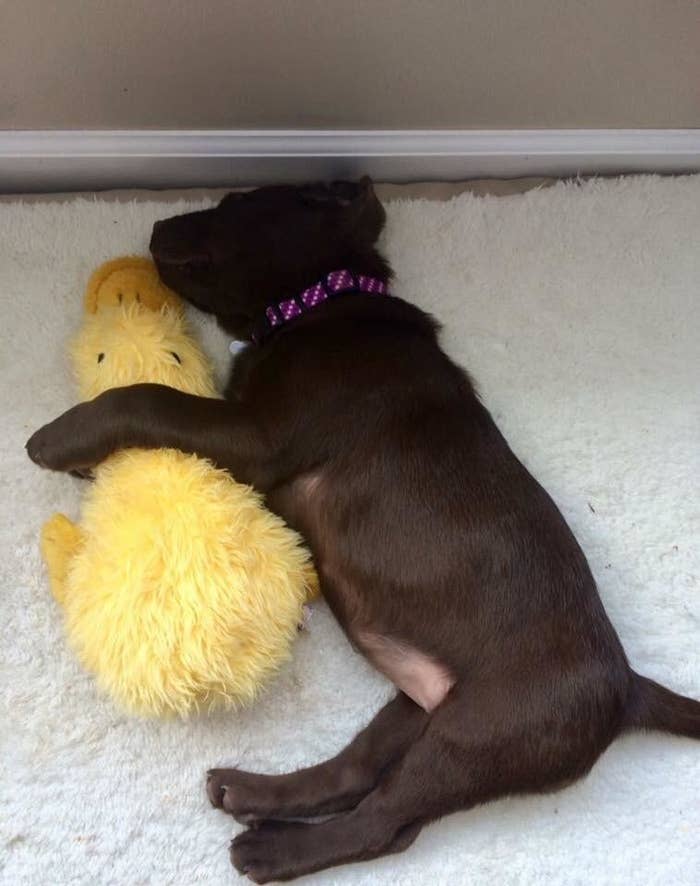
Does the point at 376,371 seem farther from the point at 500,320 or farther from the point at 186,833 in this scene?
the point at 186,833

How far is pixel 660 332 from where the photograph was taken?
6.43 ft

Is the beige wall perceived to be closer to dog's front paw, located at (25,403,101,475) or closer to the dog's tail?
dog's front paw, located at (25,403,101,475)

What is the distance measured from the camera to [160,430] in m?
1.46

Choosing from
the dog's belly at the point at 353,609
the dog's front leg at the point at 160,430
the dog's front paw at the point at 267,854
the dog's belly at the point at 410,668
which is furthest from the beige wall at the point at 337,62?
the dog's front paw at the point at 267,854

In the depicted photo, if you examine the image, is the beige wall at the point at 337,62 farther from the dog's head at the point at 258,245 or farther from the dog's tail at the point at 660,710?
the dog's tail at the point at 660,710

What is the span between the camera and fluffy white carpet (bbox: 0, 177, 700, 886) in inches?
59.7

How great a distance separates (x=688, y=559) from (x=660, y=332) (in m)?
0.49

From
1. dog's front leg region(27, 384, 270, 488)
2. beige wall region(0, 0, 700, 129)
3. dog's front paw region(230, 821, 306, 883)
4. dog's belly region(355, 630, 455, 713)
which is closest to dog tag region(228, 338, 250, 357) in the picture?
dog's front leg region(27, 384, 270, 488)

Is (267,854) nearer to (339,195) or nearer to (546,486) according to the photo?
(546,486)

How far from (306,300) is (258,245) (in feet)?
0.41

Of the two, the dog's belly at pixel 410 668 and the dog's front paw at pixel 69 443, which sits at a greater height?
the dog's front paw at pixel 69 443

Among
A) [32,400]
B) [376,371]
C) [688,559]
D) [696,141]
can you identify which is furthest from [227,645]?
[696,141]

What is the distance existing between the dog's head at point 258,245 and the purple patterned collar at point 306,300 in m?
0.02

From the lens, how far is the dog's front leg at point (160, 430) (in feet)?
4.81
